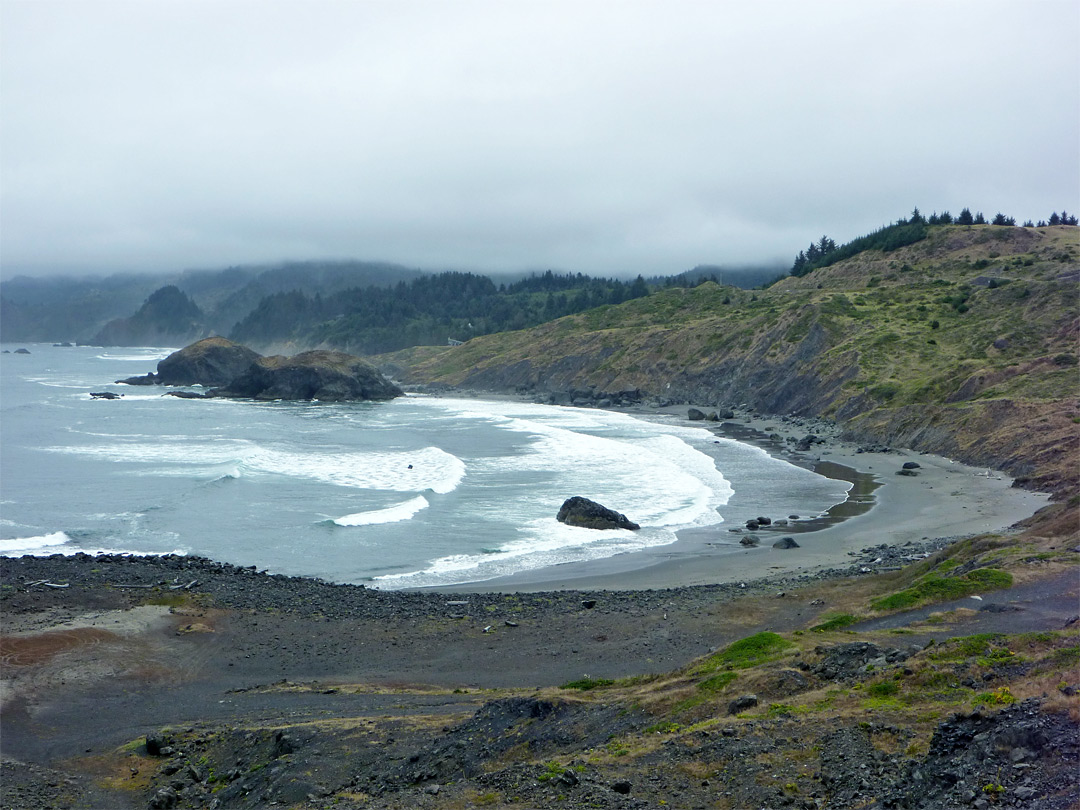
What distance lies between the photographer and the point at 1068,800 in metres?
7.57

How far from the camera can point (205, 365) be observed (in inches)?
4840

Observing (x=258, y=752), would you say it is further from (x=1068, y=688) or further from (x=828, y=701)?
(x=1068, y=688)

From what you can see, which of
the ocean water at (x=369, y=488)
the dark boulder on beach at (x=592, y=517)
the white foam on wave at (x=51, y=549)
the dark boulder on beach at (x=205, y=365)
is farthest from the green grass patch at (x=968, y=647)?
the dark boulder on beach at (x=205, y=365)

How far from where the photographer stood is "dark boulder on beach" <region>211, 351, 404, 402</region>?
105m

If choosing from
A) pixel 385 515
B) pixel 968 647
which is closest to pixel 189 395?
pixel 385 515

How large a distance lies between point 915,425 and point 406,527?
3670cm

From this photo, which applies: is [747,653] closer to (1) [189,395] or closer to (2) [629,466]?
(2) [629,466]

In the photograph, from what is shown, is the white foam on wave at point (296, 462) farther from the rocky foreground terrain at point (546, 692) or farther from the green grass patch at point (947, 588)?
the green grass patch at point (947, 588)

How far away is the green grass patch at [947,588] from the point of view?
18891 mm

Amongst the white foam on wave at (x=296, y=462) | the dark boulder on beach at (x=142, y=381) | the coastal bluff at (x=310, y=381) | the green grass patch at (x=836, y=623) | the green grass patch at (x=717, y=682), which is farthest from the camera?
the dark boulder on beach at (x=142, y=381)

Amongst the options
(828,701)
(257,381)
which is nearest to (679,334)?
(257,381)

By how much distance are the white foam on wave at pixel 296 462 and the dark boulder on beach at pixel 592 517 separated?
34.3 ft

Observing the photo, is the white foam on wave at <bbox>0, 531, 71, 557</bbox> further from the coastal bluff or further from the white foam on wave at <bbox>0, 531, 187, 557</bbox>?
the coastal bluff

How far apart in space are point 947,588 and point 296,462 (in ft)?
136
